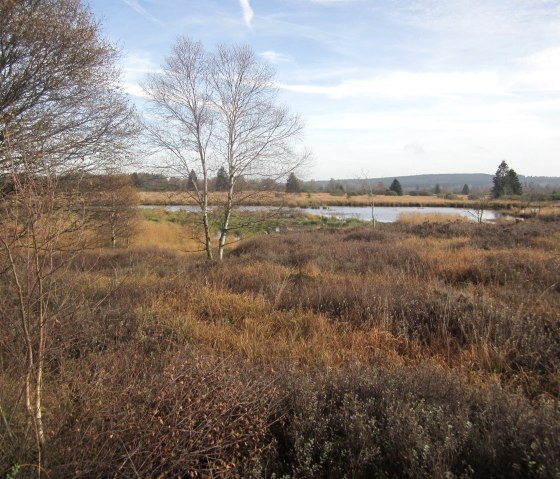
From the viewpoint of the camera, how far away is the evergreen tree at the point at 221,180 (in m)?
15.7

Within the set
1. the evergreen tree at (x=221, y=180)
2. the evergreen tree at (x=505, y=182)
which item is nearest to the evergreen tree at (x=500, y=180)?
the evergreen tree at (x=505, y=182)

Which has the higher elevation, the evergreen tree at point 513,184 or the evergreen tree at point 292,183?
the evergreen tree at point 513,184

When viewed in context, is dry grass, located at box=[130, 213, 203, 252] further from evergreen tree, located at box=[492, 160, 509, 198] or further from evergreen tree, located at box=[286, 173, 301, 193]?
evergreen tree, located at box=[492, 160, 509, 198]

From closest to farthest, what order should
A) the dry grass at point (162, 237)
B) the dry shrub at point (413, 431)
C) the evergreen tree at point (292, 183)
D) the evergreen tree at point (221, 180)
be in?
the dry shrub at point (413, 431)
the evergreen tree at point (292, 183)
the evergreen tree at point (221, 180)
the dry grass at point (162, 237)

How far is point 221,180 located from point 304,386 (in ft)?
44.7

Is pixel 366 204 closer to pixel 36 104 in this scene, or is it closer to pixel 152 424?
pixel 36 104

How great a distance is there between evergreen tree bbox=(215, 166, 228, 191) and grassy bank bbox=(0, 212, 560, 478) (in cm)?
926

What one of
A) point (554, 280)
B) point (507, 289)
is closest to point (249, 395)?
point (507, 289)

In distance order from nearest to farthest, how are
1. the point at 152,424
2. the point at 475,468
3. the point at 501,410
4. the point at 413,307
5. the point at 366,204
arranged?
the point at 475,468 → the point at 152,424 → the point at 501,410 → the point at 413,307 → the point at 366,204

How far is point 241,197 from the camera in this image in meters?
15.7

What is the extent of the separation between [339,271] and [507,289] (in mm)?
3888

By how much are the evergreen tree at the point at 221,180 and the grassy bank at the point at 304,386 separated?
9.26 metres

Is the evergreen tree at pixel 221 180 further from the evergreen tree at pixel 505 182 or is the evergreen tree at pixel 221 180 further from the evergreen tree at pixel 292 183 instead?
the evergreen tree at pixel 505 182

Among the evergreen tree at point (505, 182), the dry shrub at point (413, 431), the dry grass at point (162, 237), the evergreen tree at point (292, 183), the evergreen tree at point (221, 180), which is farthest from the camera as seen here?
the evergreen tree at point (505, 182)
